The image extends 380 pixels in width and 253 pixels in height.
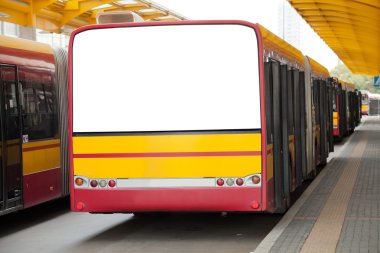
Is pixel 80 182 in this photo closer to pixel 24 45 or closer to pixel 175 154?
pixel 175 154

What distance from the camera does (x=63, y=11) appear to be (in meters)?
26.5

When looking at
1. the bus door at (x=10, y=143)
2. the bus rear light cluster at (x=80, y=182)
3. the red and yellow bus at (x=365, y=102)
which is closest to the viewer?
the bus rear light cluster at (x=80, y=182)

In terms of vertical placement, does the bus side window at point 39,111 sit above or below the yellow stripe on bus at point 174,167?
above

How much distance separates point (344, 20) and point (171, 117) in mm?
24329

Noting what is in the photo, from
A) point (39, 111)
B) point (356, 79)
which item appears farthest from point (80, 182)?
point (356, 79)

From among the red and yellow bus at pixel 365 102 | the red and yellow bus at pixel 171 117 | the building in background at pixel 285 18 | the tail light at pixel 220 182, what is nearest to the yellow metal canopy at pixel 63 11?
the building in background at pixel 285 18

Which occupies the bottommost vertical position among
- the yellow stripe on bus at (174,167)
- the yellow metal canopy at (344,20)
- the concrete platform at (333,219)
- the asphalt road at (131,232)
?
the asphalt road at (131,232)

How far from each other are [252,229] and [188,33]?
9.83 feet

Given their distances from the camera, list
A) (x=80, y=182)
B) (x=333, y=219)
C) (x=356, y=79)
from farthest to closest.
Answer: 1. (x=356, y=79)
2. (x=333, y=219)
3. (x=80, y=182)

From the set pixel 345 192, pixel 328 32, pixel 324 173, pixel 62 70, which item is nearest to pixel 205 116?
pixel 62 70

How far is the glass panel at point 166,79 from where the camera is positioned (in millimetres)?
10031

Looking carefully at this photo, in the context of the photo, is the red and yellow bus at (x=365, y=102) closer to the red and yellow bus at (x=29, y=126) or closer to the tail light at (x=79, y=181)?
the red and yellow bus at (x=29, y=126)

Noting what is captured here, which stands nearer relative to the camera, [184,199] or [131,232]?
[184,199]

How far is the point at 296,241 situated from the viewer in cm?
940
